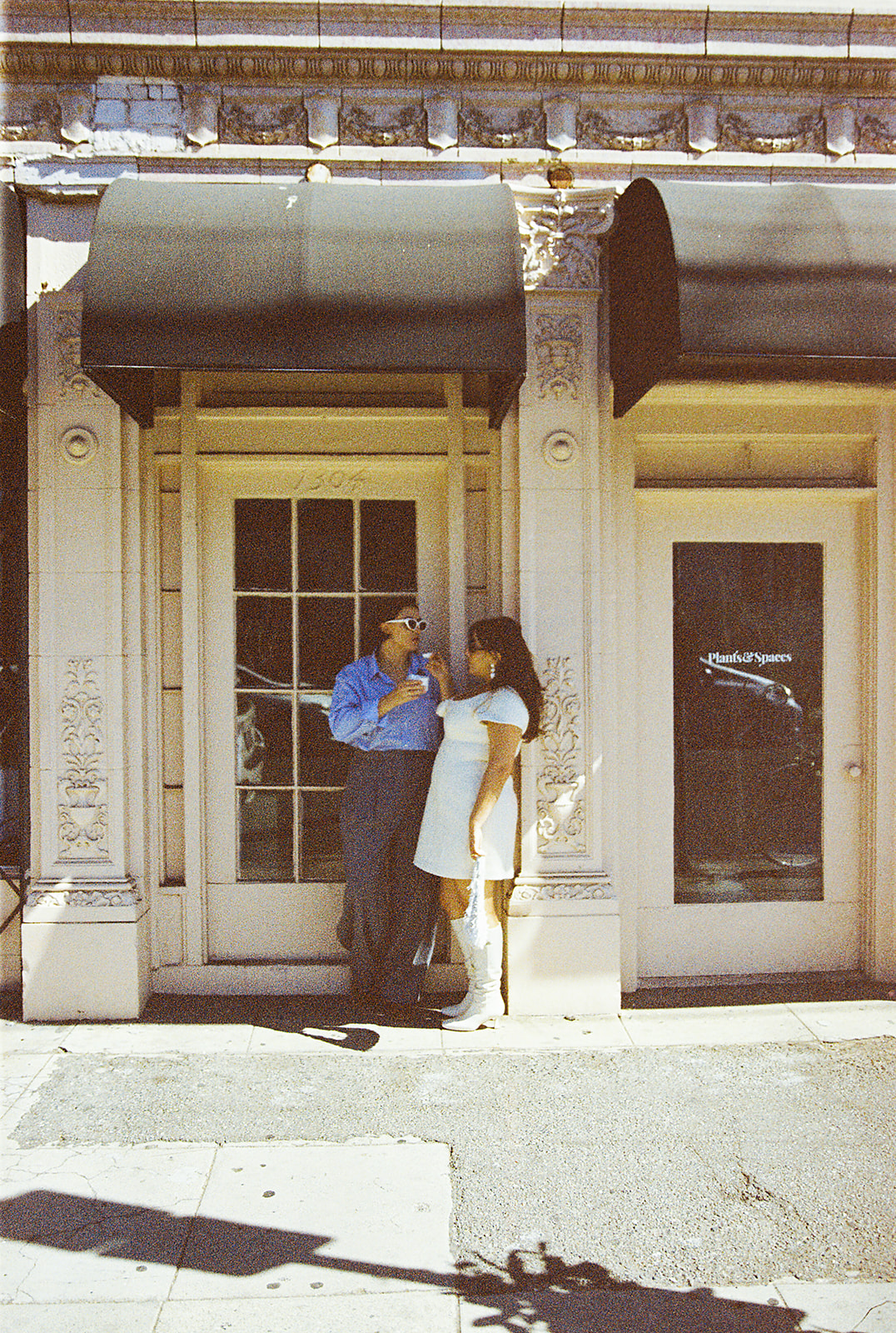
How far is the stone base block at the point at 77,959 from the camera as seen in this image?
206 inches

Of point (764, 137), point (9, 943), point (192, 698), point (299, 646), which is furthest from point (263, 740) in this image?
point (764, 137)

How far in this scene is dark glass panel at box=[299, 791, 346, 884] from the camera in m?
5.73

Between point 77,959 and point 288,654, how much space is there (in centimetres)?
189

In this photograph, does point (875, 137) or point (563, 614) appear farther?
point (875, 137)

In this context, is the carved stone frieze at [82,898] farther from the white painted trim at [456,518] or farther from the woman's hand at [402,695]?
the white painted trim at [456,518]

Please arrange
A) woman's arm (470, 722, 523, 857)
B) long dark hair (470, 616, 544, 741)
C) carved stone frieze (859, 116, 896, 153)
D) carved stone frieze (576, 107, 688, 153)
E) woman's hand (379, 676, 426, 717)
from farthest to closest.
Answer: carved stone frieze (859, 116, 896, 153) → carved stone frieze (576, 107, 688, 153) → woman's hand (379, 676, 426, 717) → long dark hair (470, 616, 544, 741) → woman's arm (470, 722, 523, 857)

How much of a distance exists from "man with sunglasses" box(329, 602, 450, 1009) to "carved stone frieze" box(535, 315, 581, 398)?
137 cm

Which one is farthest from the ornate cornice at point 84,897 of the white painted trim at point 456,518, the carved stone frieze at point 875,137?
the carved stone frieze at point 875,137

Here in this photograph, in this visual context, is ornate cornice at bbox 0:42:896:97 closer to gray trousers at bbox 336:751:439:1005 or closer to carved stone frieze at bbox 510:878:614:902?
gray trousers at bbox 336:751:439:1005

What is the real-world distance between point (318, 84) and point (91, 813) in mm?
3923

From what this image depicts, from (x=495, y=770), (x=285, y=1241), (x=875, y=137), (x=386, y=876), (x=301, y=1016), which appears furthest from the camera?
(x=875, y=137)

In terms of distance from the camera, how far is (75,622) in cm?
534

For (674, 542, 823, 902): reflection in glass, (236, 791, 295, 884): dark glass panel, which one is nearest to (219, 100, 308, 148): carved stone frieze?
(674, 542, 823, 902): reflection in glass

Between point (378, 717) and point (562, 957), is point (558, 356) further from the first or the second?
point (562, 957)
